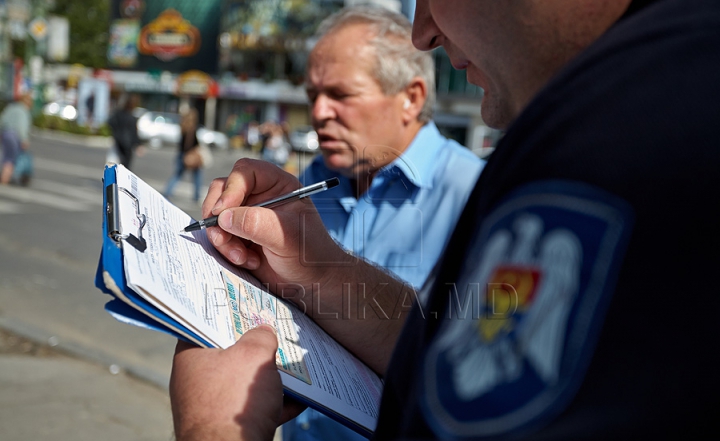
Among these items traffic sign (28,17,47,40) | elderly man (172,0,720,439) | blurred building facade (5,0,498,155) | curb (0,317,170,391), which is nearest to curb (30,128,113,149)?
traffic sign (28,17,47,40)

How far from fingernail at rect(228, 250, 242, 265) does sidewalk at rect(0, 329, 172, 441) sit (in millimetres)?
2494

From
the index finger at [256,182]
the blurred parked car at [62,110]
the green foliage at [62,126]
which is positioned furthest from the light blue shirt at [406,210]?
the blurred parked car at [62,110]

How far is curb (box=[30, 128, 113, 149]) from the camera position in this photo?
26500 millimetres

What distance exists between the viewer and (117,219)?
3.32 feet

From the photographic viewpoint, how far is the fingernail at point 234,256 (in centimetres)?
139

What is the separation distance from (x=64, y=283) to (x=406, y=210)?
4865mm

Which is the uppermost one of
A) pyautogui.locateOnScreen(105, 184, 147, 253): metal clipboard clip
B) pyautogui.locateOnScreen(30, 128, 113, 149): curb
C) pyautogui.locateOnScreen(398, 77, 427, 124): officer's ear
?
pyautogui.locateOnScreen(398, 77, 427, 124): officer's ear

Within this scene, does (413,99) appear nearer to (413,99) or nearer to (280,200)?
(413,99)

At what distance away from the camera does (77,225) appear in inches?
362

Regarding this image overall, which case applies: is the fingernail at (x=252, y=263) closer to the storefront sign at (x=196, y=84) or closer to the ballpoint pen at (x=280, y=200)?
the ballpoint pen at (x=280, y=200)

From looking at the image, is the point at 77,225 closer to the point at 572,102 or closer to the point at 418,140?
the point at 418,140

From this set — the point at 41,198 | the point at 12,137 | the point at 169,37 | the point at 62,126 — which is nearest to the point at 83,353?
the point at 41,198

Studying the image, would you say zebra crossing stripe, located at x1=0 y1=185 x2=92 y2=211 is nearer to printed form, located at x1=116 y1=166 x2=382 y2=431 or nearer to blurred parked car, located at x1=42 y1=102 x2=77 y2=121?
printed form, located at x1=116 y1=166 x2=382 y2=431

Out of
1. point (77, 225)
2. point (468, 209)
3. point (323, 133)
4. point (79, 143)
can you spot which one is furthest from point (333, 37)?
point (79, 143)
